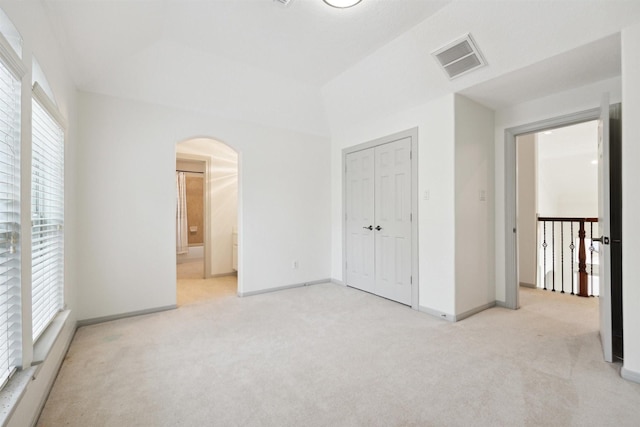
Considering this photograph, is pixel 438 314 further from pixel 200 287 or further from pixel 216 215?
pixel 216 215

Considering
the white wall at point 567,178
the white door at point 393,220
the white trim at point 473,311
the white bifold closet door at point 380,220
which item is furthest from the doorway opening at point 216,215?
the white wall at point 567,178

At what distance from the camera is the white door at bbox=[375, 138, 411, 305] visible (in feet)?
12.0

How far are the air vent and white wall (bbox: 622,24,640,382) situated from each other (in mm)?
958

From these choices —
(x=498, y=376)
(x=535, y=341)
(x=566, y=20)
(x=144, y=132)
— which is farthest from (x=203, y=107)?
(x=535, y=341)

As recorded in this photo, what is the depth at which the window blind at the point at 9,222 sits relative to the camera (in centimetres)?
137

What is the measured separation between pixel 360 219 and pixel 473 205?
1506 millimetres

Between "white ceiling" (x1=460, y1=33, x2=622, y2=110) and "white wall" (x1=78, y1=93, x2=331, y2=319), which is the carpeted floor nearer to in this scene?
"white wall" (x1=78, y1=93, x2=331, y2=319)

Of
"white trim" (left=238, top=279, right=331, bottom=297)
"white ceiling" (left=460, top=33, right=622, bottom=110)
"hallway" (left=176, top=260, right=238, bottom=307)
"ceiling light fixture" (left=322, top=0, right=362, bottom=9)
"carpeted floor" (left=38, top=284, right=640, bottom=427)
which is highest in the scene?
"ceiling light fixture" (left=322, top=0, right=362, bottom=9)

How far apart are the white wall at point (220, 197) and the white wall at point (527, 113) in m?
3.89

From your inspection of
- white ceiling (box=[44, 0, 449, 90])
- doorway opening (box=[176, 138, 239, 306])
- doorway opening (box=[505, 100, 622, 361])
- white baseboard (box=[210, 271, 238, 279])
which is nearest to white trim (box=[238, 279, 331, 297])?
doorway opening (box=[176, 138, 239, 306])

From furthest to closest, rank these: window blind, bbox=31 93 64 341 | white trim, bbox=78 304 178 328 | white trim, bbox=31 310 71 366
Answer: white trim, bbox=78 304 178 328
window blind, bbox=31 93 64 341
white trim, bbox=31 310 71 366

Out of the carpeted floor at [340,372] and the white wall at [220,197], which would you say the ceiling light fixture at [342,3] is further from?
the white wall at [220,197]

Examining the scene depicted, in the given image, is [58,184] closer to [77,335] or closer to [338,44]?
[77,335]

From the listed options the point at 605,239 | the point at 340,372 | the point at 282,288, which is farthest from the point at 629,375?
the point at 282,288
